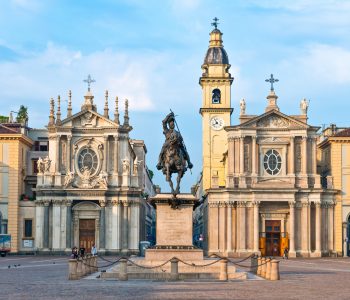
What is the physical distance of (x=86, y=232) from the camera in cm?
9269

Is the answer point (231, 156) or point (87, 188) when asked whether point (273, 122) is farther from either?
point (87, 188)

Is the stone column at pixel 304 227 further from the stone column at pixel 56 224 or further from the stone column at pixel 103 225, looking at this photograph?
the stone column at pixel 56 224

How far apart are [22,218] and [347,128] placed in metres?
37.9

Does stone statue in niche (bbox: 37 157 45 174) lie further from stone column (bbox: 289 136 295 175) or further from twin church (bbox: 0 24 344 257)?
stone column (bbox: 289 136 295 175)

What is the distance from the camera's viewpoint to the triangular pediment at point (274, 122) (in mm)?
90500

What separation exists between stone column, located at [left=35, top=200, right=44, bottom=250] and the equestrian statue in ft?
166

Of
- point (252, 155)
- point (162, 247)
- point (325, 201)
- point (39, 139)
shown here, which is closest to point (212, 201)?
point (252, 155)

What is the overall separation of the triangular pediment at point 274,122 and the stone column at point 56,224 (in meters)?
21.8

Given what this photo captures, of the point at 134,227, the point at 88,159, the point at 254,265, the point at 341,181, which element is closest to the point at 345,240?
the point at 341,181

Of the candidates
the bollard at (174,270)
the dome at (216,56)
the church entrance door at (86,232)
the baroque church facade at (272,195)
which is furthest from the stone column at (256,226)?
the bollard at (174,270)

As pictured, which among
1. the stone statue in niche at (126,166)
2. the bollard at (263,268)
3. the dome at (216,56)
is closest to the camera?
the bollard at (263,268)

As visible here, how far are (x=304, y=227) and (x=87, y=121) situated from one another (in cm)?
2629

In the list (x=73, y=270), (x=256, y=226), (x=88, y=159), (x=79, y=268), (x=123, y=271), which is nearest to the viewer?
(x=123, y=271)

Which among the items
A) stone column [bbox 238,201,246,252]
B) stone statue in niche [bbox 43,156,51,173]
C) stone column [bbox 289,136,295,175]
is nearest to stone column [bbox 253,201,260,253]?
stone column [bbox 238,201,246,252]
